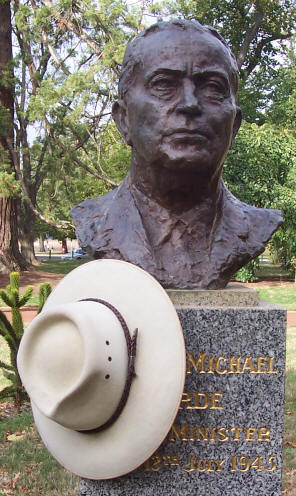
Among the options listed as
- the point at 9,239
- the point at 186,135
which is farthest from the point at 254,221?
the point at 9,239

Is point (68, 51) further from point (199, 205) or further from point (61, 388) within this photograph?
point (61, 388)

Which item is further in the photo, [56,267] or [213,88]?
[56,267]

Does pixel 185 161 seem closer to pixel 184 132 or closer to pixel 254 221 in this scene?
pixel 184 132

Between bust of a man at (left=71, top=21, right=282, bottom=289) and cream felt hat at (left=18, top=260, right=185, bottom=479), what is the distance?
44 centimetres

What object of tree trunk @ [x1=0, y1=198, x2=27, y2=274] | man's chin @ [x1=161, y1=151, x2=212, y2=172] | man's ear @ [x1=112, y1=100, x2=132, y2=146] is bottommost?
tree trunk @ [x1=0, y1=198, x2=27, y2=274]

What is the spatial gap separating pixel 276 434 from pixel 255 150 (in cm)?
1097

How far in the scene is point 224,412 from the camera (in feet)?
9.57

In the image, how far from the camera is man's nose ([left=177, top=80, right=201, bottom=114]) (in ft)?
9.25

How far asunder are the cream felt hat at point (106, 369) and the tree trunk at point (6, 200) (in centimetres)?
1147

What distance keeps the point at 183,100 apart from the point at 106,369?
58.4 inches

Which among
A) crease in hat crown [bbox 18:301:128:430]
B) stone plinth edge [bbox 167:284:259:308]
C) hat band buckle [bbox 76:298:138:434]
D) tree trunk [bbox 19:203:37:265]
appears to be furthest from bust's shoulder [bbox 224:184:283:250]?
tree trunk [bbox 19:203:37:265]

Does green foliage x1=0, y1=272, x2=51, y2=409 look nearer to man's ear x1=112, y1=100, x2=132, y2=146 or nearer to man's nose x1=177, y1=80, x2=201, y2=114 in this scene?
man's ear x1=112, y1=100, x2=132, y2=146

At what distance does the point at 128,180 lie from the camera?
3504 mm

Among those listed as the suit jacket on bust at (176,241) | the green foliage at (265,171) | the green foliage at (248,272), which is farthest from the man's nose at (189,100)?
the green foliage at (248,272)
